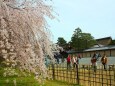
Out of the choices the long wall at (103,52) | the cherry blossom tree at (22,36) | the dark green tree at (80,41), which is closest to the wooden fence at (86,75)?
the cherry blossom tree at (22,36)

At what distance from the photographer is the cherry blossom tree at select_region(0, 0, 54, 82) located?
10297mm

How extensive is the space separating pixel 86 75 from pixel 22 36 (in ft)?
23.8

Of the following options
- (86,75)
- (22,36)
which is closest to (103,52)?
(86,75)

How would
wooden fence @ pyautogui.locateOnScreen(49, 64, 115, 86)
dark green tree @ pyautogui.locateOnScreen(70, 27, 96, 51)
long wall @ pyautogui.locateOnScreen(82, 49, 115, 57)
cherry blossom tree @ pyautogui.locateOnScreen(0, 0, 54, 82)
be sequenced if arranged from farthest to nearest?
1. dark green tree @ pyautogui.locateOnScreen(70, 27, 96, 51)
2. long wall @ pyautogui.locateOnScreen(82, 49, 115, 57)
3. wooden fence @ pyautogui.locateOnScreen(49, 64, 115, 86)
4. cherry blossom tree @ pyautogui.locateOnScreen(0, 0, 54, 82)

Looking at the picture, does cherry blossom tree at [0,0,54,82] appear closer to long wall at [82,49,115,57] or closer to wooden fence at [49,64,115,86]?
wooden fence at [49,64,115,86]

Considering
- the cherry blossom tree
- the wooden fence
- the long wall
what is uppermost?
the long wall

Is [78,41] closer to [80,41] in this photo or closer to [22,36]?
[80,41]

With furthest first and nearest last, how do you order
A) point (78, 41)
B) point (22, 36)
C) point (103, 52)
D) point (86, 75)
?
point (78, 41)
point (103, 52)
point (86, 75)
point (22, 36)

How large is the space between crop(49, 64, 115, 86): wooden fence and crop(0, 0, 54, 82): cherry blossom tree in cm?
452

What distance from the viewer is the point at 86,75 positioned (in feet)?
58.1

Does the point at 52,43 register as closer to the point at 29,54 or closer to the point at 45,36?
the point at 45,36

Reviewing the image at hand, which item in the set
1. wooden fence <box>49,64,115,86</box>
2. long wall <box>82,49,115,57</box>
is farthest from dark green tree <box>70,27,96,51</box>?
wooden fence <box>49,64,115,86</box>

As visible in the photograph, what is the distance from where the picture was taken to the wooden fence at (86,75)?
607 inches

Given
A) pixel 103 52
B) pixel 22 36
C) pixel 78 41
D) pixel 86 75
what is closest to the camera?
pixel 22 36
